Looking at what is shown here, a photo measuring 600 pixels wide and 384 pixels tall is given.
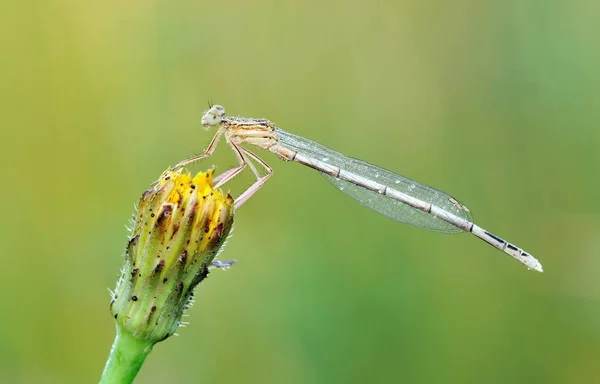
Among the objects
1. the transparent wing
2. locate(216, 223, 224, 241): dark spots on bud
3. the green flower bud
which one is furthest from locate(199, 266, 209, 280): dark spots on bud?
the transparent wing

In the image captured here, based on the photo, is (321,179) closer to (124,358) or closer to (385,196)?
(385,196)

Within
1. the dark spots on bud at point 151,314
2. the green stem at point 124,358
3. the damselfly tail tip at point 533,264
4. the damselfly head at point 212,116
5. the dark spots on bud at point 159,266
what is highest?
the damselfly head at point 212,116

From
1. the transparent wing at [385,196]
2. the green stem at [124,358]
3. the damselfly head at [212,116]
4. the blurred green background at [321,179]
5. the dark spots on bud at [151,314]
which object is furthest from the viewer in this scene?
the transparent wing at [385,196]

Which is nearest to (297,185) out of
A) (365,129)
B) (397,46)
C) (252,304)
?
(365,129)

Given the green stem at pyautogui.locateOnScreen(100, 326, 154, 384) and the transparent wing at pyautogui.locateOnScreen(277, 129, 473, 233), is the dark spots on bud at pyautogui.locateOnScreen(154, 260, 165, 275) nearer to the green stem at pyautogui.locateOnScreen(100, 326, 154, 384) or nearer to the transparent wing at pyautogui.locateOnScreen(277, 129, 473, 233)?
the green stem at pyautogui.locateOnScreen(100, 326, 154, 384)

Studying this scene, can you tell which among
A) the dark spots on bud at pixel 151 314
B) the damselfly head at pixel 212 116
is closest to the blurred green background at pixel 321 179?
the damselfly head at pixel 212 116

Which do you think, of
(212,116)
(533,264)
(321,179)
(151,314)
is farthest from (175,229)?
(321,179)

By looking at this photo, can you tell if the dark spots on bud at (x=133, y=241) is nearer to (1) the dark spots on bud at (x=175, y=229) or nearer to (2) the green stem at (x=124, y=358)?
(1) the dark spots on bud at (x=175, y=229)
